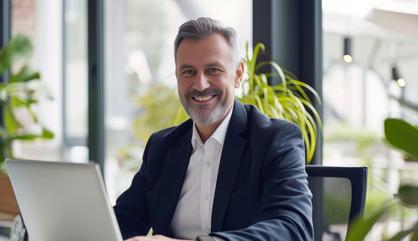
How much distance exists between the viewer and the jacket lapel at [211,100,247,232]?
2.11m

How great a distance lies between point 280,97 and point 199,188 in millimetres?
852

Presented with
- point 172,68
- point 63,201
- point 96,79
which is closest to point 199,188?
point 63,201

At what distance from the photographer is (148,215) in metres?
2.36

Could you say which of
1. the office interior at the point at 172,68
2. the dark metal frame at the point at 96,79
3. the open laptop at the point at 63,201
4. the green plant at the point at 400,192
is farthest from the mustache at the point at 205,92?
the dark metal frame at the point at 96,79

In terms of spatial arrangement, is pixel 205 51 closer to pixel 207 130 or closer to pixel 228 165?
pixel 207 130

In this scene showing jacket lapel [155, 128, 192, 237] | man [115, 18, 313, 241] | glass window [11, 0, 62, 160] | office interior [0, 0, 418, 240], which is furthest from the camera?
glass window [11, 0, 62, 160]

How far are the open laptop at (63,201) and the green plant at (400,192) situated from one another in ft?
2.75

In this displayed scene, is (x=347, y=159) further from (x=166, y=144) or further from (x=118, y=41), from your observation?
(x=118, y=41)

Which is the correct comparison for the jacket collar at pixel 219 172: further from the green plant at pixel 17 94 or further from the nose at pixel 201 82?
the green plant at pixel 17 94

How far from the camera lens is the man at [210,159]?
6.85 ft

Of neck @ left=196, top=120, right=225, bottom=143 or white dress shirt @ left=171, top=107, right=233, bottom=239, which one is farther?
neck @ left=196, top=120, right=225, bottom=143

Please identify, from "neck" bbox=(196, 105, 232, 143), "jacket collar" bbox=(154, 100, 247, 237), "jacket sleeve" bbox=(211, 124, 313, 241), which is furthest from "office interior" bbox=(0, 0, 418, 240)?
"neck" bbox=(196, 105, 232, 143)

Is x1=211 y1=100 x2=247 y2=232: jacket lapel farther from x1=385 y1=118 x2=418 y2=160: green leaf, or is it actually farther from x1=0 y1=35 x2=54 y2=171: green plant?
x1=0 y1=35 x2=54 y2=171: green plant

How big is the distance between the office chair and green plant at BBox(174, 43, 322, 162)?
67 cm
